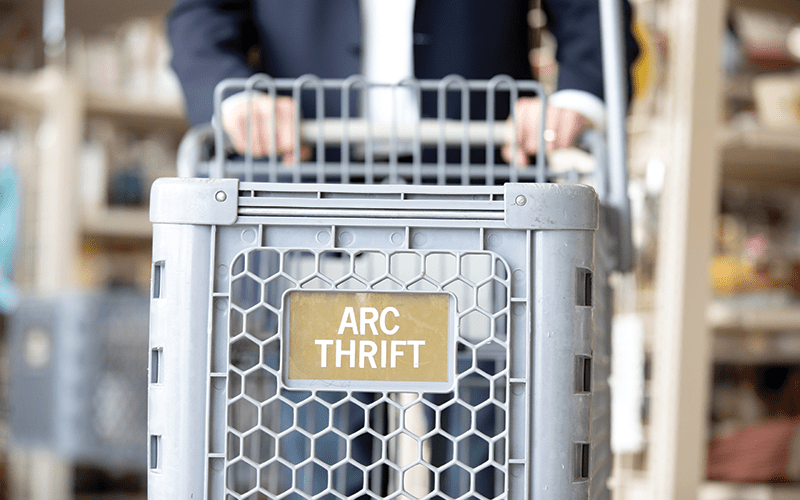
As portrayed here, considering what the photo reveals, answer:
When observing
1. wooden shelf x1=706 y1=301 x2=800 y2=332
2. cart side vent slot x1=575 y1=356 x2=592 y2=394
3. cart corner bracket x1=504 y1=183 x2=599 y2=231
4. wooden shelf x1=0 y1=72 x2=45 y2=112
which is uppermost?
wooden shelf x1=0 y1=72 x2=45 y2=112

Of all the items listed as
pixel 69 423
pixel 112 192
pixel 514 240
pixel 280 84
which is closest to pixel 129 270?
pixel 112 192

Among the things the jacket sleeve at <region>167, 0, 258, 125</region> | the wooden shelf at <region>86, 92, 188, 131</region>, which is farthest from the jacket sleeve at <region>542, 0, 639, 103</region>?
the wooden shelf at <region>86, 92, 188, 131</region>

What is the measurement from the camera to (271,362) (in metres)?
1.00

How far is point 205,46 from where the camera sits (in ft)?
3.41

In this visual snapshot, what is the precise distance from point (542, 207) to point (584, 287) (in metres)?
0.07

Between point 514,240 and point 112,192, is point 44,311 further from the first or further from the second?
point 514,240

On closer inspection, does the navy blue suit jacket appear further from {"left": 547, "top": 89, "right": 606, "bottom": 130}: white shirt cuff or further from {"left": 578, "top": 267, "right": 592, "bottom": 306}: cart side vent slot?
{"left": 578, "top": 267, "right": 592, "bottom": 306}: cart side vent slot

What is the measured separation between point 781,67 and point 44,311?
198 centimetres

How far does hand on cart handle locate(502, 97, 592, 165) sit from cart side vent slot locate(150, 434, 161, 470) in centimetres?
46

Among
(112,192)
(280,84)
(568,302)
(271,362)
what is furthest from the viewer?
(112,192)

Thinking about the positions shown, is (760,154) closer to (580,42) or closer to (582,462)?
(580,42)

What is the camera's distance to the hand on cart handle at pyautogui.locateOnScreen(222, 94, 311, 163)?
2.84 ft

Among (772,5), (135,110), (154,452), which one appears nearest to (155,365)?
(154,452)

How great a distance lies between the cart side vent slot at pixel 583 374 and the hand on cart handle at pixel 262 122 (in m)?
0.40
